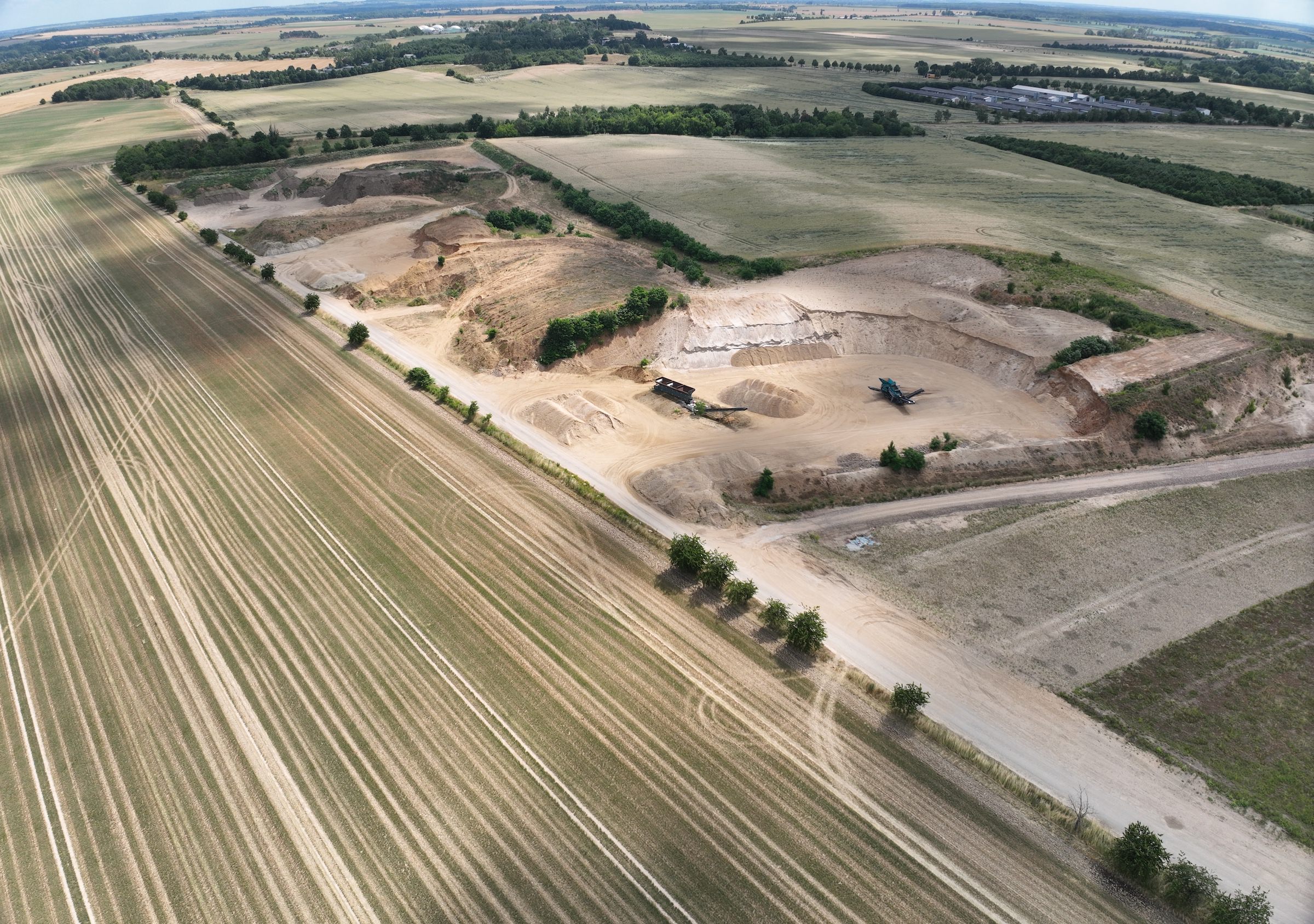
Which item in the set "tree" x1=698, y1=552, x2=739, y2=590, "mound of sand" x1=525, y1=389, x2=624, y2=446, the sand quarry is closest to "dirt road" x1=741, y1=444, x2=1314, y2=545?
the sand quarry

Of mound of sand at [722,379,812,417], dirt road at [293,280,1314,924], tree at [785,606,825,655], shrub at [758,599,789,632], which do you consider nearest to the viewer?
dirt road at [293,280,1314,924]

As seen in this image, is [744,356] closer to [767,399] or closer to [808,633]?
[767,399]

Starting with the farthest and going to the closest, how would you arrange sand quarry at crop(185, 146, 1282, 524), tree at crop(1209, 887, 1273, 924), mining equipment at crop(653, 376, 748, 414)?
mining equipment at crop(653, 376, 748, 414) → sand quarry at crop(185, 146, 1282, 524) → tree at crop(1209, 887, 1273, 924)

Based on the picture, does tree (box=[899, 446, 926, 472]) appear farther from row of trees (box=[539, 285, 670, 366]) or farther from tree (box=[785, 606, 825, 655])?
row of trees (box=[539, 285, 670, 366])

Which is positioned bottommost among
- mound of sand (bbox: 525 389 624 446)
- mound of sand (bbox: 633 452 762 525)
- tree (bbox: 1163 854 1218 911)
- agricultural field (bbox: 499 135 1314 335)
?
tree (bbox: 1163 854 1218 911)

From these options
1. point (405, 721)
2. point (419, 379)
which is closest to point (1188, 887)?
point (405, 721)

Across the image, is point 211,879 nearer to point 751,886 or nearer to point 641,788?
point 641,788

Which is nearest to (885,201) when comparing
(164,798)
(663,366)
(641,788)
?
(663,366)
